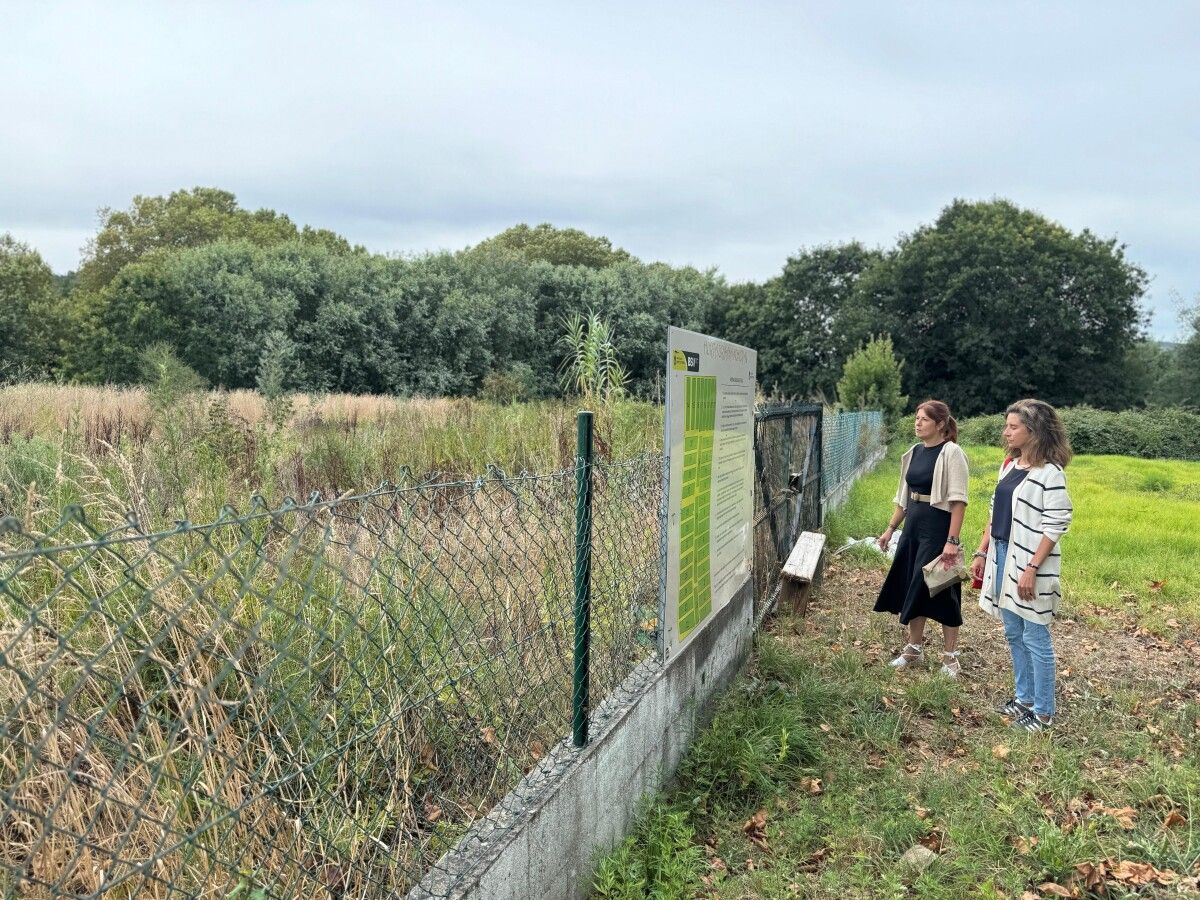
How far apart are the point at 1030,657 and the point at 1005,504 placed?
0.85 meters

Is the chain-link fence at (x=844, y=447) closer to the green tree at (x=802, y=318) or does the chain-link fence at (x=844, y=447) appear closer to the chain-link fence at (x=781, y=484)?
the chain-link fence at (x=781, y=484)

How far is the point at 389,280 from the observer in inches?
1241

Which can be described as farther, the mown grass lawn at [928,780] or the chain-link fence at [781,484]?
the chain-link fence at [781,484]

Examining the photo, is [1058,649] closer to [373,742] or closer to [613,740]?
[613,740]

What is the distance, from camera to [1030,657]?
478 cm

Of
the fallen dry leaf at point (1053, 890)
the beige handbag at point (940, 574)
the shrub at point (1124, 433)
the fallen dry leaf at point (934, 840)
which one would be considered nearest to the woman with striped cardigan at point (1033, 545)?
the beige handbag at point (940, 574)

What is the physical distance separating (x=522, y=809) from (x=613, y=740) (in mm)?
674

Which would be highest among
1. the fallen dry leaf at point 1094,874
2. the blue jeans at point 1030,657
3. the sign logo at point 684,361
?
the sign logo at point 684,361

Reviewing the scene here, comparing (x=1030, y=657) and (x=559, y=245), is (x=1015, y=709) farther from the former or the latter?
(x=559, y=245)

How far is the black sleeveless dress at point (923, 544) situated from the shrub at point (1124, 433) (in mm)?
26398

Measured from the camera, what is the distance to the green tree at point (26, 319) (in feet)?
93.1

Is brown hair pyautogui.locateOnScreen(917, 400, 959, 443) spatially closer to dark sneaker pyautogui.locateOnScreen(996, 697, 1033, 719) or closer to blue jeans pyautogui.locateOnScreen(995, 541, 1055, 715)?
blue jeans pyautogui.locateOnScreen(995, 541, 1055, 715)

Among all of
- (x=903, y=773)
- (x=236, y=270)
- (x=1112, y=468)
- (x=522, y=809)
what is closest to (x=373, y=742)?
(x=522, y=809)

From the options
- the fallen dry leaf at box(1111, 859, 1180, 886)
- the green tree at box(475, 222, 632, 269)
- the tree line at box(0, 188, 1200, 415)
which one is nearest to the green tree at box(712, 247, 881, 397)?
the tree line at box(0, 188, 1200, 415)
